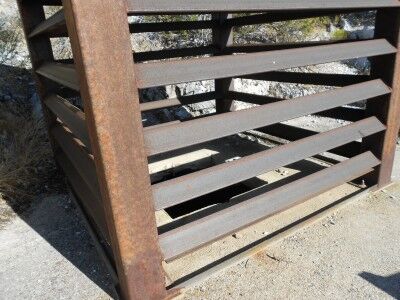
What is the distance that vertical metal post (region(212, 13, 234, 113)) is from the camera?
4.07m

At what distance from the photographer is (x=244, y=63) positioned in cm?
179

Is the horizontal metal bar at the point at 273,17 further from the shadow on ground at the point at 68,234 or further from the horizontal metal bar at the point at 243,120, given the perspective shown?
the shadow on ground at the point at 68,234

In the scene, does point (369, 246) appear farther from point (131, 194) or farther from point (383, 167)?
point (131, 194)

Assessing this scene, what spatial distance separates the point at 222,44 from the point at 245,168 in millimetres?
2592

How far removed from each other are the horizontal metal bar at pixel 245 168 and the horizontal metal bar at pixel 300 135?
1.18 feet

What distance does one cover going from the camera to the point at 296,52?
2.01 m

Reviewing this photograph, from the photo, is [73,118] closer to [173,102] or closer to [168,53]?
[173,102]

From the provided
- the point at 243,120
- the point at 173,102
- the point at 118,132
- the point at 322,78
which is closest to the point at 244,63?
the point at 243,120

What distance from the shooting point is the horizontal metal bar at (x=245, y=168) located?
1726 mm

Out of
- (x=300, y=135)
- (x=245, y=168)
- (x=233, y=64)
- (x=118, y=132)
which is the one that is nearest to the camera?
(x=118, y=132)

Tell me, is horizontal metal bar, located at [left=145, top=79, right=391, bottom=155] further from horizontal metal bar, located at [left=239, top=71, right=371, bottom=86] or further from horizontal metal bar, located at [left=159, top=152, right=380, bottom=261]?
horizontal metal bar, located at [left=159, top=152, right=380, bottom=261]

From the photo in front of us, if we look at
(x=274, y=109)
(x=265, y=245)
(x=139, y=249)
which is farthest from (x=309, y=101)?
(x=139, y=249)

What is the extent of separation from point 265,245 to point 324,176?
2.24 ft

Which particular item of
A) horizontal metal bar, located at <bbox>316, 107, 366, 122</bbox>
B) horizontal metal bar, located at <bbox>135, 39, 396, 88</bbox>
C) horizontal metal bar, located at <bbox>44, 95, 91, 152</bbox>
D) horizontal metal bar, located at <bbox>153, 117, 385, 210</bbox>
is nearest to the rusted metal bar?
horizontal metal bar, located at <bbox>135, 39, 396, 88</bbox>
